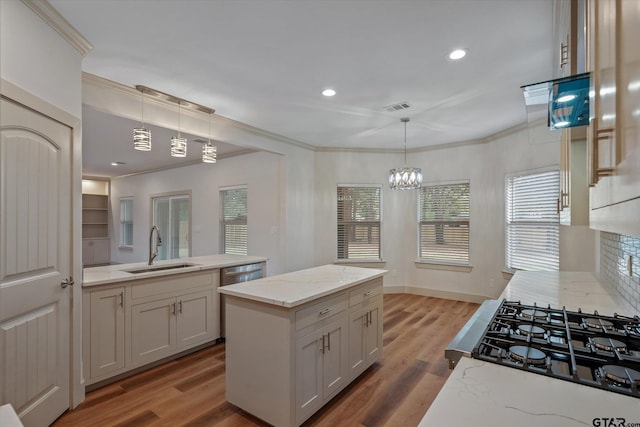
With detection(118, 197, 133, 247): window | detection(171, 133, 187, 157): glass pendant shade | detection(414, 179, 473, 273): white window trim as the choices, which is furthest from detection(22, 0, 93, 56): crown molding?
detection(118, 197, 133, 247): window

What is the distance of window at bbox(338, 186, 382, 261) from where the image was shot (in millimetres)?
5695

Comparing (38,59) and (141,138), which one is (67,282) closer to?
(141,138)

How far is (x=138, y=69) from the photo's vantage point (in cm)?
270

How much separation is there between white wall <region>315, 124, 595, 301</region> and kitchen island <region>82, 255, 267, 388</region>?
2.54 metres

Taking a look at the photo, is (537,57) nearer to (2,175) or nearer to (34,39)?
(34,39)

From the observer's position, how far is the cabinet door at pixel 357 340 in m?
2.50

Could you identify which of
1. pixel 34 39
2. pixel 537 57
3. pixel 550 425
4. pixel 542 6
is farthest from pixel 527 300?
pixel 34 39

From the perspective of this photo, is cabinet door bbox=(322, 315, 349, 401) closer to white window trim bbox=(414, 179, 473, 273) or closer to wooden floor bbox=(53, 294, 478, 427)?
wooden floor bbox=(53, 294, 478, 427)

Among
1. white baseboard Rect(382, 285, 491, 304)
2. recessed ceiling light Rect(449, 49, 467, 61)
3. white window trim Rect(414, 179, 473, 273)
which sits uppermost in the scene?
recessed ceiling light Rect(449, 49, 467, 61)

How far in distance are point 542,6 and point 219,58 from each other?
2273 millimetres

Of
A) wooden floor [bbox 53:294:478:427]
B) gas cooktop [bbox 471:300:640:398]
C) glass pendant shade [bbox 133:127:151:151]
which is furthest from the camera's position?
glass pendant shade [bbox 133:127:151:151]

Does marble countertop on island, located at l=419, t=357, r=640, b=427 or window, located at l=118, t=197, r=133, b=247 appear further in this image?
window, located at l=118, t=197, r=133, b=247

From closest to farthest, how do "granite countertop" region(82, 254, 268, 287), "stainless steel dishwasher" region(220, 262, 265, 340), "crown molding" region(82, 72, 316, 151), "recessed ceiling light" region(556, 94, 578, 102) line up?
1. "recessed ceiling light" region(556, 94, 578, 102)
2. "granite countertop" region(82, 254, 268, 287)
3. "crown molding" region(82, 72, 316, 151)
4. "stainless steel dishwasher" region(220, 262, 265, 340)

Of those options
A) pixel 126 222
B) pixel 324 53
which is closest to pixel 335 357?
pixel 324 53
